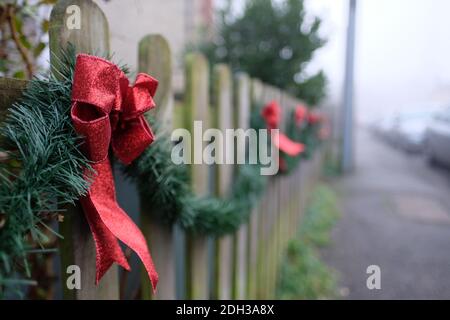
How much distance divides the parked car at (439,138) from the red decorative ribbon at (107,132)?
8.05 ft

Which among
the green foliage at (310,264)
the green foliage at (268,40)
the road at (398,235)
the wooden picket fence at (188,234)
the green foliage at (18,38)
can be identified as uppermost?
the green foliage at (268,40)

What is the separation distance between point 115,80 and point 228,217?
0.69 metres

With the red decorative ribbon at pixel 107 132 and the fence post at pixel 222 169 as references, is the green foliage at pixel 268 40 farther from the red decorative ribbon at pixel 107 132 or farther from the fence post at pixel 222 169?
the red decorative ribbon at pixel 107 132

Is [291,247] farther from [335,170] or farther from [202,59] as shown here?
[335,170]

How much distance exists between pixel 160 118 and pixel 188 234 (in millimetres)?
415

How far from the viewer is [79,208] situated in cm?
66

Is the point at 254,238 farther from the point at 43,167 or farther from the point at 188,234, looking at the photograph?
the point at 43,167

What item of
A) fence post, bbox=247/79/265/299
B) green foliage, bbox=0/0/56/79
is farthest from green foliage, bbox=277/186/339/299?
green foliage, bbox=0/0/56/79

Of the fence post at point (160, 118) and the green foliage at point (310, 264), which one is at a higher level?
the fence post at point (160, 118)

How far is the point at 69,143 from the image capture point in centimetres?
53

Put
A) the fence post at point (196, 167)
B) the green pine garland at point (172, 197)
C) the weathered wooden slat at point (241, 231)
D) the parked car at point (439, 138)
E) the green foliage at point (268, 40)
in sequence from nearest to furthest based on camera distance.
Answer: the green pine garland at point (172, 197) → the fence post at point (196, 167) → the weathered wooden slat at point (241, 231) → the parked car at point (439, 138) → the green foliage at point (268, 40)

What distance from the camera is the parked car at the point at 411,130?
362 centimetres

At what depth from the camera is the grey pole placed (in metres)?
5.95

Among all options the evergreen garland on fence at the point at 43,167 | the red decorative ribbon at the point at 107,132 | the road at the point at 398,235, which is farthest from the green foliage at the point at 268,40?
the red decorative ribbon at the point at 107,132
